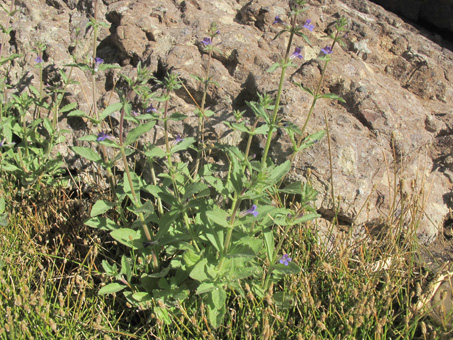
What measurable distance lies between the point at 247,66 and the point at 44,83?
220cm

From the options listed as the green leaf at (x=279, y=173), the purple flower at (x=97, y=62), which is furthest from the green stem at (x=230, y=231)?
the purple flower at (x=97, y=62)

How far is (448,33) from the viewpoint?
5160 mm

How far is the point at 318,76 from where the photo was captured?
3516mm

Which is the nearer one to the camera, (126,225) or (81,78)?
(126,225)

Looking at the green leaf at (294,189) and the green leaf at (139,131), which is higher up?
the green leaf at (139,131)

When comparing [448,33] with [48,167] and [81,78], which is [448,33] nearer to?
[81,78]

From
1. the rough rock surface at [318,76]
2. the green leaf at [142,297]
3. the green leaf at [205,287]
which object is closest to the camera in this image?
the green leaf at [205,287]

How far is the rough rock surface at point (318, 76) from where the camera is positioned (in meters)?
3.32

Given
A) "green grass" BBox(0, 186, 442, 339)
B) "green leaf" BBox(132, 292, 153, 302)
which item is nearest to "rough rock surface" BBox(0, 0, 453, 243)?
"green grass" BBox(0, 186, 442, 339)

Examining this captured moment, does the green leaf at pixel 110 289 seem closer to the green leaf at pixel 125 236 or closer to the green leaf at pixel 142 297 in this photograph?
the green leaf at pixel 142 297

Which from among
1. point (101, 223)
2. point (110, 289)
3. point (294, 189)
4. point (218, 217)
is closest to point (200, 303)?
point (110, 289)

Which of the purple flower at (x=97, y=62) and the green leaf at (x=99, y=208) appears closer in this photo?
the green leaf at (x=99, y=208)

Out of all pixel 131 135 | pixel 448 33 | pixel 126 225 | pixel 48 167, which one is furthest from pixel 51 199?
pixel 448 33

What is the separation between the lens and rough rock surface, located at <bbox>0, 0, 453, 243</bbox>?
10.9ft
